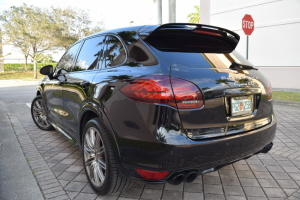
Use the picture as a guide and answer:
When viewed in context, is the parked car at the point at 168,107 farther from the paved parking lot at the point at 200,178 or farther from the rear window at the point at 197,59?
the paved parking lot at the point at 200,178

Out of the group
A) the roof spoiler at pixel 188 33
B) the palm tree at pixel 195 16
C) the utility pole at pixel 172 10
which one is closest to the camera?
the roof spoiler at pixel 188 33

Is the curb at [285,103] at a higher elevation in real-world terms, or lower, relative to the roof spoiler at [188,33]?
lower

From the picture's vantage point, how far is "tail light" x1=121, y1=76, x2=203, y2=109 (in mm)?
1866

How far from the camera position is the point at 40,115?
4949 millimetres

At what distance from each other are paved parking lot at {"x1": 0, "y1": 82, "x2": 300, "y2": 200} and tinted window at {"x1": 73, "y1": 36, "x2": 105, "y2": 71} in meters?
1.33

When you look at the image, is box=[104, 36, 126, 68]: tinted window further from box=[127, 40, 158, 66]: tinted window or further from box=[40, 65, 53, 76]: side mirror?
box=[40, 65, 53, 76]: side mirror

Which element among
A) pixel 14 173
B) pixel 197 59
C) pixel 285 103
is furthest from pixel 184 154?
pixel 285 103

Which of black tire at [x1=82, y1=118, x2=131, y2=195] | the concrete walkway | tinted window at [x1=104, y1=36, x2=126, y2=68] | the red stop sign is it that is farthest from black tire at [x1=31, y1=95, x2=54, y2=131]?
the red stop sign

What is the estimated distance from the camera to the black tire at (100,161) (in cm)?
222

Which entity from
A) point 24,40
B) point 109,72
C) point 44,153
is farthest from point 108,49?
point 24,40

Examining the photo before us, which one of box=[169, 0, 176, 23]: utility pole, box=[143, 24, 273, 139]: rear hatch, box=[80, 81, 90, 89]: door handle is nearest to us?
box=[143, 24, 273, 139]: rear hatch

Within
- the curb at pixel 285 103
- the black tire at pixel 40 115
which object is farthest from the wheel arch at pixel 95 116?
the curb at pixel 285 103

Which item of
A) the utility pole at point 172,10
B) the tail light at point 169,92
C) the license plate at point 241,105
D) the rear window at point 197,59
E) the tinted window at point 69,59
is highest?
the utility pole at point 172,10

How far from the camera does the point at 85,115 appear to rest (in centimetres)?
270
